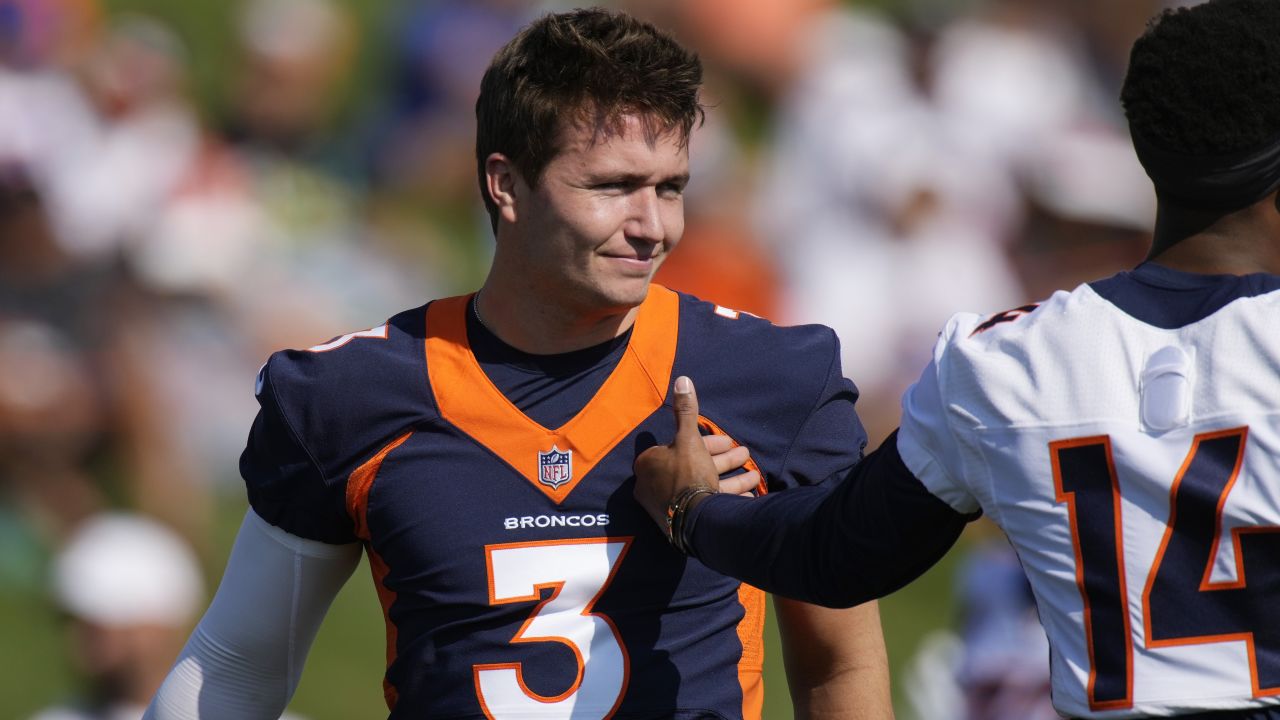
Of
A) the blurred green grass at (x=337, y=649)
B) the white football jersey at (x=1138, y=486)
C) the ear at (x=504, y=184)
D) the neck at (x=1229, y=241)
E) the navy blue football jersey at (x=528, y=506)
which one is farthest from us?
the blurred green grass at (x=337, y=649)

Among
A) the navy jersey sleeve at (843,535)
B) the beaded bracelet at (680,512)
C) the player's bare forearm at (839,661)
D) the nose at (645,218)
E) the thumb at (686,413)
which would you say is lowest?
the player's bare forearm at (839,661)

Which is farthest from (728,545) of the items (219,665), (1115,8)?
(1115,8)

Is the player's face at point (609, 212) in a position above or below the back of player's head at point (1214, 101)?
above

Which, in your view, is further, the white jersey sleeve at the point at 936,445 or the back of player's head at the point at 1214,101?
the white jersey sleeve at the point at 936,445

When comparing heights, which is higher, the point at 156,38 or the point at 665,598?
the point at 156,38

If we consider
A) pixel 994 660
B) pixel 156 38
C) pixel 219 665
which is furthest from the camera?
pixel 156 38

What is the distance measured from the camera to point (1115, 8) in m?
8.01

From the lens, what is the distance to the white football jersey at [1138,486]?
1.83 metres

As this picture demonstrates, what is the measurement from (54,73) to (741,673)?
5801 mm

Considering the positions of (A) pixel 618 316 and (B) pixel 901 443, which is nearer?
(B) pixel 901 443

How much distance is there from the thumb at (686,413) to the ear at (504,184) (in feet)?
1.47

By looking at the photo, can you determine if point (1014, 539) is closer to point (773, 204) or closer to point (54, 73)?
point (773, 204)

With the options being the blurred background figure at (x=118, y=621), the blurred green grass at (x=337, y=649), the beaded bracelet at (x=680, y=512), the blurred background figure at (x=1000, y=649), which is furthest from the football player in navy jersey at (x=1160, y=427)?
the blurred green grass at (x=337, y=649)

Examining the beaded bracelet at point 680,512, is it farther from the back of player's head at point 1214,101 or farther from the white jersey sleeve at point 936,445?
the back of player's head at point 1214,101
